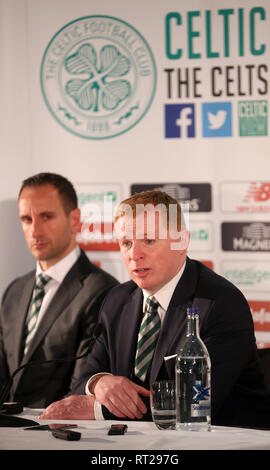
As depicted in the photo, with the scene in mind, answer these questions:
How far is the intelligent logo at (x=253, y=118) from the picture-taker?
2934 millimetres

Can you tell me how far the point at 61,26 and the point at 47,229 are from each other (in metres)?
0.99

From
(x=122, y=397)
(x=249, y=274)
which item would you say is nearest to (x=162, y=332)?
(x=122, y=397)

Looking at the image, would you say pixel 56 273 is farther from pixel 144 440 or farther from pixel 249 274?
pixel 144 440

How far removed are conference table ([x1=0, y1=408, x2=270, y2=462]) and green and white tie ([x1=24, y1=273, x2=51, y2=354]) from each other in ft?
3.86

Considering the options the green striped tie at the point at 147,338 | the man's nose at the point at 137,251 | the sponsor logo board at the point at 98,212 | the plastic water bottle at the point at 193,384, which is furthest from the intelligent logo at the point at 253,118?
the plastic water bottle at the point at 193,384

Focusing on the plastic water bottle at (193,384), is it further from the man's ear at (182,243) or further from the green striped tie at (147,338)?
the man's ear at (182,243)

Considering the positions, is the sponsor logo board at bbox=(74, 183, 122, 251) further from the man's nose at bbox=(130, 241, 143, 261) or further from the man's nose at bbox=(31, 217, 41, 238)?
the man's nose at bbox=(130, 241, 143, 261)

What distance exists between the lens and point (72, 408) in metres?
2.30

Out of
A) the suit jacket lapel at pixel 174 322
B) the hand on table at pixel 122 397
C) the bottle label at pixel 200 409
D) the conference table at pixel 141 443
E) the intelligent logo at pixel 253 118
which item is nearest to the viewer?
the conference table at pixel 141 443

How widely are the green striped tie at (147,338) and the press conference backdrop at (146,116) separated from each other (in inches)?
23.7

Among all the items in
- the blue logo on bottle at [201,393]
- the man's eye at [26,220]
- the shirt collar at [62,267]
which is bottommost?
the blue logo on bottle at [201,393]

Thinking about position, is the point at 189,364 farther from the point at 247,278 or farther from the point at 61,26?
the point at 61,26
